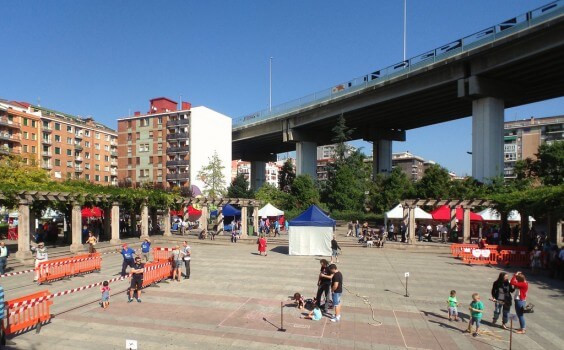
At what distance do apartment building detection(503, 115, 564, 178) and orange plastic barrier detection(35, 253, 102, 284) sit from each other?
107552mm

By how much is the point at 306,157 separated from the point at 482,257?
5179cm

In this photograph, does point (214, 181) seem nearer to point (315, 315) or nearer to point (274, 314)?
point (274, 314)

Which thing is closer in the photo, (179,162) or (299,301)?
(299,301)

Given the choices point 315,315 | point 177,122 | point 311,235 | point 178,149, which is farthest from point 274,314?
point 177,122

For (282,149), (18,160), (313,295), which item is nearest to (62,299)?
(313,295)

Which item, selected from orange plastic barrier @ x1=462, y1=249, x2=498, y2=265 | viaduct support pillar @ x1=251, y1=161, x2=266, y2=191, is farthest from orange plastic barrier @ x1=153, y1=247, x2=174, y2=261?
viaduct support pillar @ x1=251, y1=161, x2=266, y2=191

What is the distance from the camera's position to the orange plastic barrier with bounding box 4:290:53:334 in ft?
32.3

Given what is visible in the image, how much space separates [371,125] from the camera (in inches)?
2820

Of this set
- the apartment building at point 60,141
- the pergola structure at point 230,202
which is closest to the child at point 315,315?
the pergola structure at point 230,202

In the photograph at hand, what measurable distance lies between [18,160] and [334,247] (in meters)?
41.6

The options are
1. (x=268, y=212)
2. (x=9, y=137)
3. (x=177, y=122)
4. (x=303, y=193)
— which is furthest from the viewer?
(x=177, y=122)

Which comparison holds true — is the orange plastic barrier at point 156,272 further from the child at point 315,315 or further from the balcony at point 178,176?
the balcony at point 178,176

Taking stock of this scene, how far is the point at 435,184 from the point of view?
4916 cm

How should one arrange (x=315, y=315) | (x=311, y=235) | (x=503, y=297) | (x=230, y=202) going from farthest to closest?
1. (x=230, y=202)
2. (x=311, y=235)
3. (x=315, y=315)
4. (x=503, y=297)
